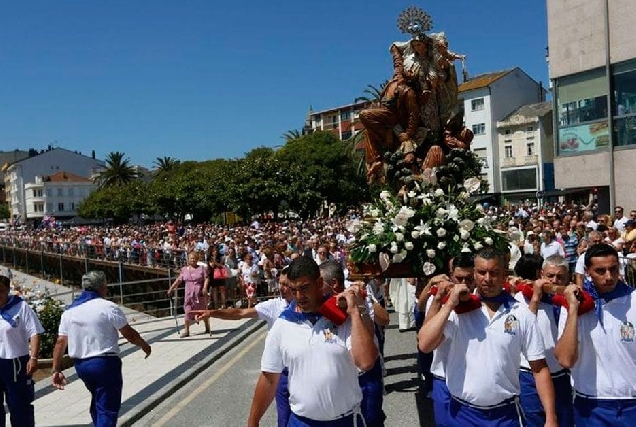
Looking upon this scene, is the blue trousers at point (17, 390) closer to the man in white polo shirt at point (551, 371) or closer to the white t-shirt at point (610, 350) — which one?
the man in white polo shirt at point (551, 371)

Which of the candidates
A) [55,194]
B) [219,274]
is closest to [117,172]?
[55,194]

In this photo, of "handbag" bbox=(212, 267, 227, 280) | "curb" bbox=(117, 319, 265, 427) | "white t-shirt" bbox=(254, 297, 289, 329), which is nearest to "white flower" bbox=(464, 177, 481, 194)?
"white t-shirt" bbox=(254, 297, 289, 329)

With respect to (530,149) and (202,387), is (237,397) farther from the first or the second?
(530,149)

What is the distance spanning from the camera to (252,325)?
50.3ft

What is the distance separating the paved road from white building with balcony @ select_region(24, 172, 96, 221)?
124m

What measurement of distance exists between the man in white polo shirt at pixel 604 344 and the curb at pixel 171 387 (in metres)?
5.41

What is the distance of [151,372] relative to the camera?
10789mm

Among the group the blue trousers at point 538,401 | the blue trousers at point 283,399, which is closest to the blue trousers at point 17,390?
the blue trousers at point 283,399

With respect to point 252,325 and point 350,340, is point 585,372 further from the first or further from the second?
point 252,325

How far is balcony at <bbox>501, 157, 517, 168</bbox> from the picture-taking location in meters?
64.4

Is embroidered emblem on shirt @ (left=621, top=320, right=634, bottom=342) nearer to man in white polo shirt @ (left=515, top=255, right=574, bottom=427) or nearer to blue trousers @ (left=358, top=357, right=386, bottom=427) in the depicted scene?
man in white polo shirt @ (left=515, top=255, right=574, bottom=427)

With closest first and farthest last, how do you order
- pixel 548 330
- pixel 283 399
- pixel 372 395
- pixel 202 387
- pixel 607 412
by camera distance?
pixel 607 412, pixel 548 330, pixel 283 399, pixel 372 395, pixel 202 387

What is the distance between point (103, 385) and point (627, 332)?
472 centimetres

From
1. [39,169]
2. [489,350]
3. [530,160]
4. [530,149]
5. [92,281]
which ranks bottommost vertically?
[489,350]
